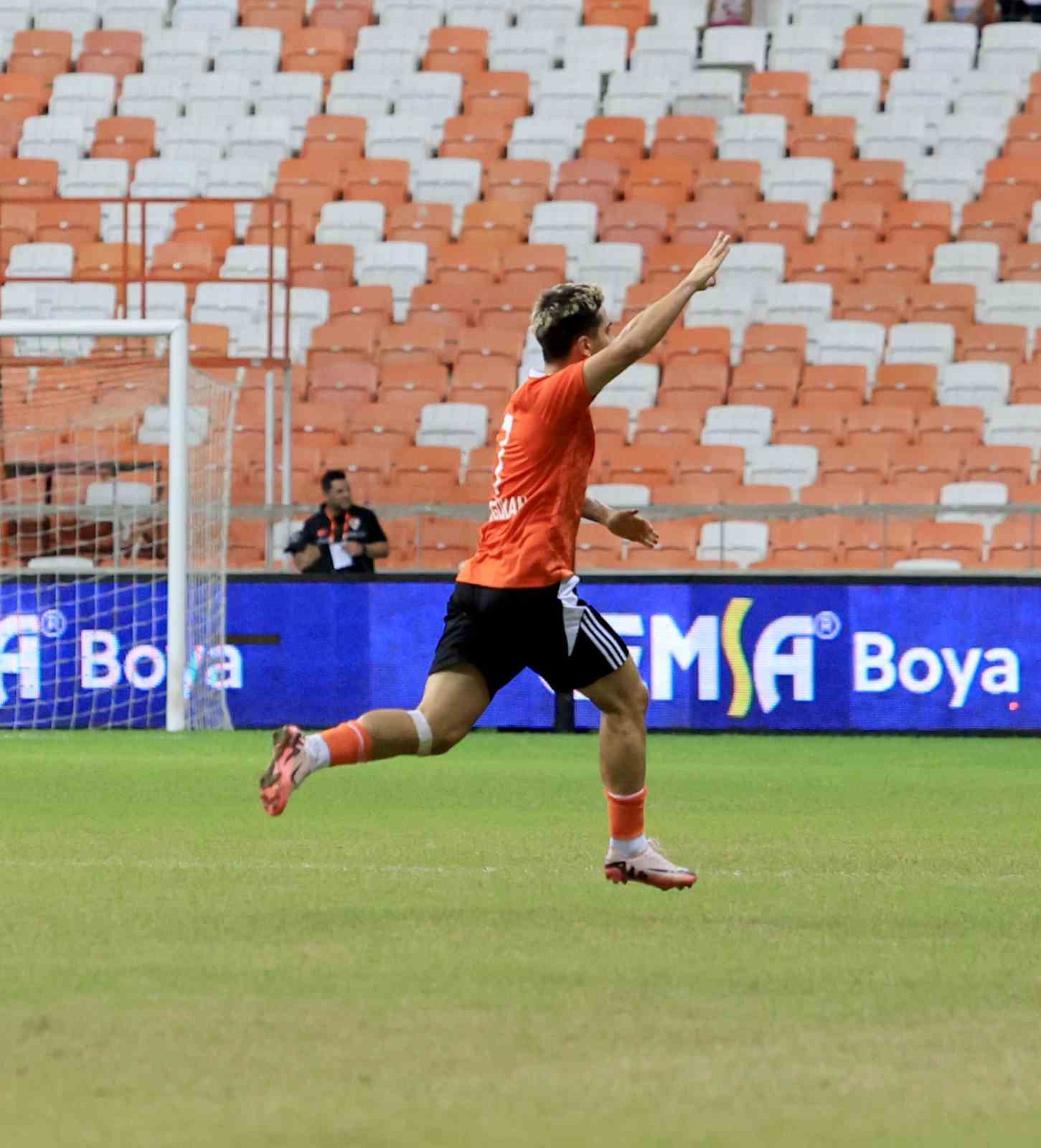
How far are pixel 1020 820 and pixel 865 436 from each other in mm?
10964

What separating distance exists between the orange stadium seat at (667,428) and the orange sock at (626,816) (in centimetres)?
1371

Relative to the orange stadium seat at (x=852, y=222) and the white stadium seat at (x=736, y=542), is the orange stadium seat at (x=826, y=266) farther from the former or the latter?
the white stadium seat at (x=736, y=542)

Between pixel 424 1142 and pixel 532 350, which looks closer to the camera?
pixel 424 1142

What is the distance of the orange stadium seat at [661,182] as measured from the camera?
24391 millimetres

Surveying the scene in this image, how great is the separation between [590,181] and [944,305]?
4.46 m

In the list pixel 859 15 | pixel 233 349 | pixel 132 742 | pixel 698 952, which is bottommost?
pixel 132 742

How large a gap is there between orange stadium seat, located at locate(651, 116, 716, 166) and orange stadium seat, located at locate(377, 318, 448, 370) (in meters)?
3.91

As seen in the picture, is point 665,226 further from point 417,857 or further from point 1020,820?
point 417,857

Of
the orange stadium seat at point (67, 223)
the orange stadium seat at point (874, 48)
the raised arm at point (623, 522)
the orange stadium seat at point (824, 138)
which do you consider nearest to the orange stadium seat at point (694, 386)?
the orange stadium seat at point (824, 138)

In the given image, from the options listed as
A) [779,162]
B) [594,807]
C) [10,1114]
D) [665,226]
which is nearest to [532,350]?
[665,226]

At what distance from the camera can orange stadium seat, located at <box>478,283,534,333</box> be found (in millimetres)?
22688

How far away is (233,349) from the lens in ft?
75.5

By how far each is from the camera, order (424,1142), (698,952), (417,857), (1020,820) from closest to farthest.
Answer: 1. (424,1142)
2. (698,952)
3. (417,857)
4. (1020,820)

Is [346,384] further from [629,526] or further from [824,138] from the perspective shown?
[629,526]
